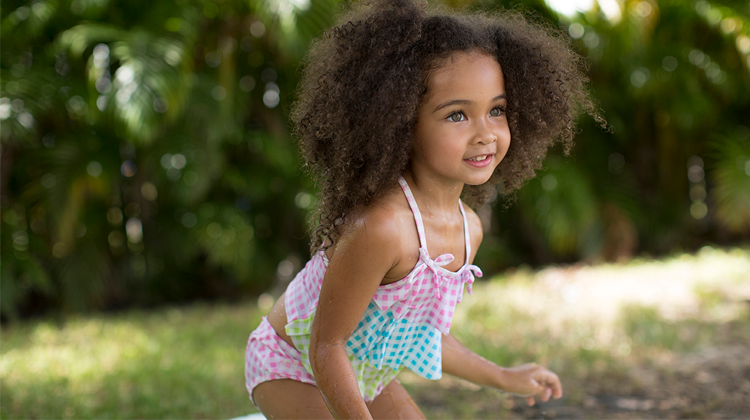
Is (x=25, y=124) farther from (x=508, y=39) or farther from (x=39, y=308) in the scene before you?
(x=508, y=39)

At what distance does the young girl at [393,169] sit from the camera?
54.0 inches

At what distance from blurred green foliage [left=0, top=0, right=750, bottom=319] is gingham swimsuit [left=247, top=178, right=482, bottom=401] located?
3220 mm

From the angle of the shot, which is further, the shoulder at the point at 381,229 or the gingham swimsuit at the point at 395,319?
the gingham swimsuit at the point at 395,319

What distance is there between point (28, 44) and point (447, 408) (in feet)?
14.9

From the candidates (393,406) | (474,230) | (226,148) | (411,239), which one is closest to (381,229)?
(411,239)

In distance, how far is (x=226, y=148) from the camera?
5.88 m

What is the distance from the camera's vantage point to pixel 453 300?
1.58 meters

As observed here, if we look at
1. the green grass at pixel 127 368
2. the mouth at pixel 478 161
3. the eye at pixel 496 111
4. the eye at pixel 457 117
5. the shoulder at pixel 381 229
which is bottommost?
the green grass at pixel 127 368

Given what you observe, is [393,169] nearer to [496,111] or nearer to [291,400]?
[496,111]

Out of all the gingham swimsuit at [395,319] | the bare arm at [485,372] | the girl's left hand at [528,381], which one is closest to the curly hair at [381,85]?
the gingham swimsuit at [395,319]

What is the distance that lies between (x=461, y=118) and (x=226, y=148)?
4774 mm

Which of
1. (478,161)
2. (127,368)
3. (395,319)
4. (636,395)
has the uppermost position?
(478,161)

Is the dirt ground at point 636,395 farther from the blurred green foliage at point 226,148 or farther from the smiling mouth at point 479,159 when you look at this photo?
the blurred green foliage at point 226,148

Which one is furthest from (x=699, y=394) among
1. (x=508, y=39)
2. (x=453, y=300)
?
(x=508, y=39)
